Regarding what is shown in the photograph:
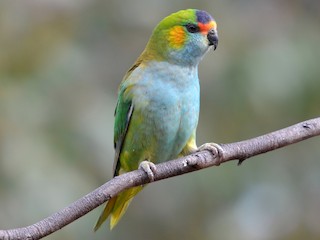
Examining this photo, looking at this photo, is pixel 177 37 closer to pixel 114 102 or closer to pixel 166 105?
pixel 166 105

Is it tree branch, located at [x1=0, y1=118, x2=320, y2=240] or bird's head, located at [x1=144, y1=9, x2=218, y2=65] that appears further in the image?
bird's head, located at [x1=144, y1=9, x2=218, y2=65]

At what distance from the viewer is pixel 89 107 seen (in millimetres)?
3990

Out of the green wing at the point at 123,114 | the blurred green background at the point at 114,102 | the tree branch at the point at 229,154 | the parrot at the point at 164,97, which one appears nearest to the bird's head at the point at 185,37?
the parrot at the point at 164,97

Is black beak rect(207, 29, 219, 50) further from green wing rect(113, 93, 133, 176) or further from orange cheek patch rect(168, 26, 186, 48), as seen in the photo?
green wing rect(113, 93, 133, 176)

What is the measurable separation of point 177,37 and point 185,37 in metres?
0.04

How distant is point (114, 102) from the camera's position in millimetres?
4062

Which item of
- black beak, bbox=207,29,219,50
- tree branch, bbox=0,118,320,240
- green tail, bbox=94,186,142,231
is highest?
black beak, bbox=207,29,219,50

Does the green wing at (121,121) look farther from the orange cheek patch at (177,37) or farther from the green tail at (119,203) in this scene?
the orange cheek patch at (177,37)

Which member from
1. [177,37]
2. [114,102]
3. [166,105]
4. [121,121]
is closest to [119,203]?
[121,121]

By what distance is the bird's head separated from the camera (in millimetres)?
2941

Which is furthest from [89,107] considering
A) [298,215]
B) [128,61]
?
[298,215]

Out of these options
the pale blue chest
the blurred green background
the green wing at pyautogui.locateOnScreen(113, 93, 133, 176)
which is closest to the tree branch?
the pale blue chest

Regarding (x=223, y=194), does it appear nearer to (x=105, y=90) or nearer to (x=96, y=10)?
(x=105, y=90)

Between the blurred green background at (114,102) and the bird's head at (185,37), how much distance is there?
2.79 feet
